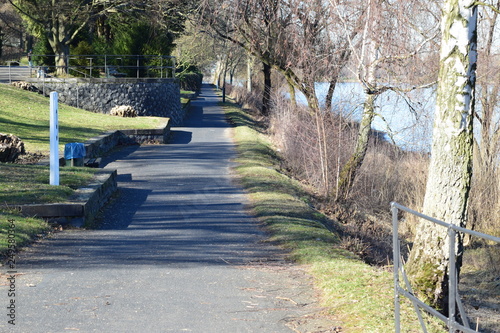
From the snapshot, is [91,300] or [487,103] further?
[487,103]

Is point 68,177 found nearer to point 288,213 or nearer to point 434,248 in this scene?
point 288,213

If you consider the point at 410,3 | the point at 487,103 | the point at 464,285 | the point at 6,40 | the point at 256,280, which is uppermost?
the point at 6,40

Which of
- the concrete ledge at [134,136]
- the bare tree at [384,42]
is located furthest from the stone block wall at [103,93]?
the bare tree at [384,42]

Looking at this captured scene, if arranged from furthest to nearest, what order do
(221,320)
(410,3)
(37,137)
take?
(37,137) → (410,3) → (221,320)

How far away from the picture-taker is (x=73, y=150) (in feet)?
43.4

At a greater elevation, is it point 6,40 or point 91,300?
point 6,40

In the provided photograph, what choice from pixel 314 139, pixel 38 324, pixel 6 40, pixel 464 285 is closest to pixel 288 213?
pixel 464 285

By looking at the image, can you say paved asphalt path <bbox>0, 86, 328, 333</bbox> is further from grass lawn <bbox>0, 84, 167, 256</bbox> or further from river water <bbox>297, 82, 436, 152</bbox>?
river water <bbox>297, 82, 436, 152</bbox>

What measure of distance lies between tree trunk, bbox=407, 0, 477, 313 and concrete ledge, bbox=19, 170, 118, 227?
16.0 ft

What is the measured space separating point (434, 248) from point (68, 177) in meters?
7.01

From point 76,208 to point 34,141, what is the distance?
9427mm

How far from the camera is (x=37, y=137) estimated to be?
60.6 feet

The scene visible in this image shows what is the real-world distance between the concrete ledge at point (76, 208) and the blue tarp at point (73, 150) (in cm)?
279

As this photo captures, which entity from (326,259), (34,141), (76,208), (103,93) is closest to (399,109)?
(326,259)
